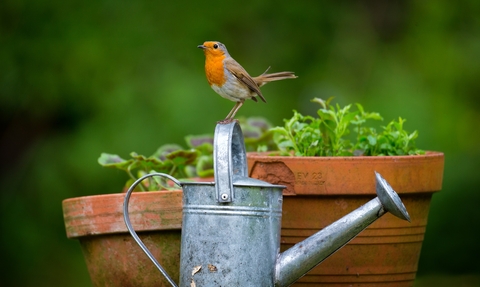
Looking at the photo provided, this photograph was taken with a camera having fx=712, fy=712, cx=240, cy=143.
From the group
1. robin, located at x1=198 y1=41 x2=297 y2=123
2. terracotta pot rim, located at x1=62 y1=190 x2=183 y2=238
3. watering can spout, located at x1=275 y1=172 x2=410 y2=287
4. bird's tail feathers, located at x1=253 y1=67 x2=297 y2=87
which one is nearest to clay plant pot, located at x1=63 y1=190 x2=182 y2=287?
terracotta pot rim, located at x1=62 y1=190 x2=183 y2=238

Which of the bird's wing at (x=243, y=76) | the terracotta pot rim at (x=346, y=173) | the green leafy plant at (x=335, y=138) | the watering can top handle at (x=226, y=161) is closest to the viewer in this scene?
the watering can top handle at (x=226, y=161)

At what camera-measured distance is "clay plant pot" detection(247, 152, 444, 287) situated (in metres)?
2.04

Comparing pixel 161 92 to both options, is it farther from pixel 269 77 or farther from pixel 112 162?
pixel 112 162

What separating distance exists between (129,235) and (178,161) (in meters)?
0.46

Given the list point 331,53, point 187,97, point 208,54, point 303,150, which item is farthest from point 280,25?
point 303,150

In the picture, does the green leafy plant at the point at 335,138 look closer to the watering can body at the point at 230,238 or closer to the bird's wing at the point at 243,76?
the bird's wing at the point at 243,76

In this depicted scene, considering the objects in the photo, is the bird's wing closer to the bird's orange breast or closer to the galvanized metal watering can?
the bird's orange breast

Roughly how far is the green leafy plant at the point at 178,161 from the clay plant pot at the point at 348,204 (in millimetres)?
459

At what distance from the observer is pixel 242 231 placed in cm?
176

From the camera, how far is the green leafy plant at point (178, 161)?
2416 millimetres

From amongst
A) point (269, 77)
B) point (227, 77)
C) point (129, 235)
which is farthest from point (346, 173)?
point (269, 77)

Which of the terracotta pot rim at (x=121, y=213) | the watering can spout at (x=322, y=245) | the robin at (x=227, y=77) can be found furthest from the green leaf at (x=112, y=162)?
the watering can spout at (x=322, y=245)

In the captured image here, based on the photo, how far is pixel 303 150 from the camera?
2264mm

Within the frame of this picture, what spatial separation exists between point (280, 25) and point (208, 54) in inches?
132
